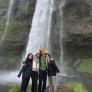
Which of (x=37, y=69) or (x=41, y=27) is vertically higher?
(x=41, y=27)

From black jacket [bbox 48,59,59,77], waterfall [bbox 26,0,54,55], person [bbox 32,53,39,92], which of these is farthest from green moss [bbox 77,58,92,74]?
person [bbox 32,53,39,92]

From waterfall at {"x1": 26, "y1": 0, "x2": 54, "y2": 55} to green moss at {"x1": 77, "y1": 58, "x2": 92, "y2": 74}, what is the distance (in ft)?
13.0

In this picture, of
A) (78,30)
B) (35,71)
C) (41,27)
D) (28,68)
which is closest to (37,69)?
(35,71)

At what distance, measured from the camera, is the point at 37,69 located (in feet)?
51.1

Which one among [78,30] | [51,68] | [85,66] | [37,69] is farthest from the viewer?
[78,30]

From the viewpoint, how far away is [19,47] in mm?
34156

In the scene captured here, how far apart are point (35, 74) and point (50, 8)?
62.5 feet

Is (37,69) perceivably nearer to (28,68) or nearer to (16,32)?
(28,68)

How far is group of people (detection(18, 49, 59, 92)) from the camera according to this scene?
15633 millimetres

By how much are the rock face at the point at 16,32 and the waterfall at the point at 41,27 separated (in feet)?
2.63

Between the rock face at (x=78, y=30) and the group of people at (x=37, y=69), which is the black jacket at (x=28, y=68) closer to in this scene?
the group of people at (x=37, y=69)

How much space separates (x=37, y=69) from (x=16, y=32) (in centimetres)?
1927

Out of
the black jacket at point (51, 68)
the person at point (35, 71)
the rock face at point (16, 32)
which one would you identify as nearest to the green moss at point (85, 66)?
the rock face at point (16, 32)

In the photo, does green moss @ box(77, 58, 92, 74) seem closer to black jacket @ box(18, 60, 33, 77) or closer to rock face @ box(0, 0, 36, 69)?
rock face @ box(0, 0, 36, 69)
